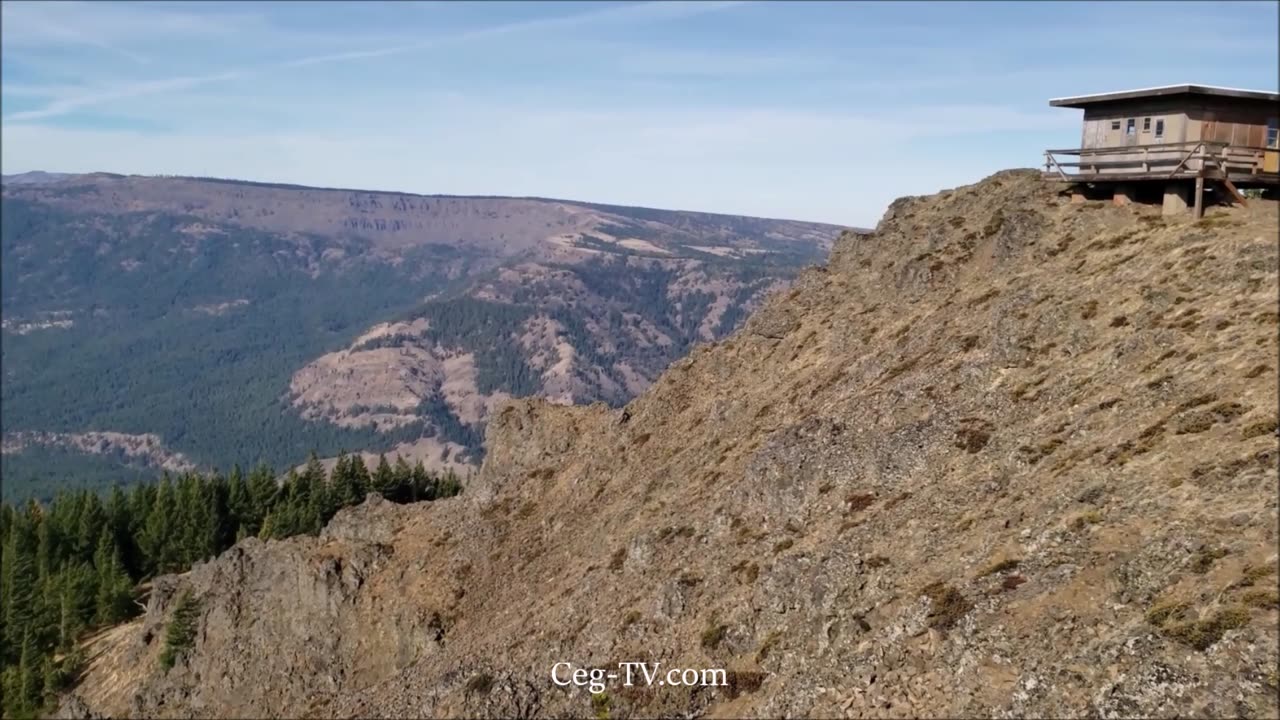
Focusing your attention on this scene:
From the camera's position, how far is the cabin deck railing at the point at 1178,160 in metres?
50.8

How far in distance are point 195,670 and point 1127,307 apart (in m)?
73.8

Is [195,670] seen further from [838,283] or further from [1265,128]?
[1265,128]

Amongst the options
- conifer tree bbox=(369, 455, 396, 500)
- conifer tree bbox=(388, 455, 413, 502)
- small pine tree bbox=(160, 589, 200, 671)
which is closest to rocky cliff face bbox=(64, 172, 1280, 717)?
small pine tree bbox=(160, 589, 200, 671)

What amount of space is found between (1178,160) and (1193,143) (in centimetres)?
112

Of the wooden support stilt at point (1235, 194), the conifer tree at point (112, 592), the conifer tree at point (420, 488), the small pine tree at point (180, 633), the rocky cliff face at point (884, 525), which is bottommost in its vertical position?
the conifer tree at point (112, 592)

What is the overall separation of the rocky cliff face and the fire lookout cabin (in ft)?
7.85

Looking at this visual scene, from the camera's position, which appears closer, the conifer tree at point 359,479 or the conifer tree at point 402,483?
the conifer tree at point 402,483

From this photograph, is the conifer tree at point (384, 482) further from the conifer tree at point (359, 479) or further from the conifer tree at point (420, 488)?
the conifer tree at point (420, 488)

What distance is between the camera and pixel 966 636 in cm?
3453

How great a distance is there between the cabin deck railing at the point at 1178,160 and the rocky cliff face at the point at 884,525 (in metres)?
2.58

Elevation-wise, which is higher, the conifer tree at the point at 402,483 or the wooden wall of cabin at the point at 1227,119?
the wooden wall of cabin at the point at 1227,119

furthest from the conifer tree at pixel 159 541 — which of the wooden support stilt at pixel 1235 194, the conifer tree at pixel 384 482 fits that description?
the wooden support stilt at pixel 1235 194

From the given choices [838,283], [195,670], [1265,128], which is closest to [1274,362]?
[1265,128]

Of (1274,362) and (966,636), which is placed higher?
(1274,362)
